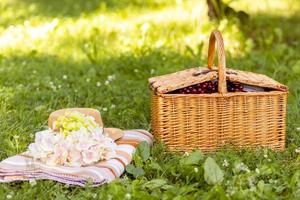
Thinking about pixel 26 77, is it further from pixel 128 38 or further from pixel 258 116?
pixel 258 116

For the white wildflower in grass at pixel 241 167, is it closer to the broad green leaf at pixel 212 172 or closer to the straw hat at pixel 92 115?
the broad green leaf at pixel 212 172

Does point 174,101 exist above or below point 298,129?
above

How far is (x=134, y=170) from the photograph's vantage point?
3182mm

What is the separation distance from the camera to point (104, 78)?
4898 mm

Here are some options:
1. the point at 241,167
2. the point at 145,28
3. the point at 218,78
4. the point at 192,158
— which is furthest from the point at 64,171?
the point at 145,28

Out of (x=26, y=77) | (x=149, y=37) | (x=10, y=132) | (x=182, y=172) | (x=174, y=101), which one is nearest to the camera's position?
(x=182, y=172)

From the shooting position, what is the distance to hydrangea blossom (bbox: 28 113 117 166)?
10.6ft

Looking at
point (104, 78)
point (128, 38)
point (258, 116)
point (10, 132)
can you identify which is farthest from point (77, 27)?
point (258, 116)

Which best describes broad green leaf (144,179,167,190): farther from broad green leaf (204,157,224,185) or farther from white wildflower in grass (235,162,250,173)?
white wildflower in grass (235,162,250,173)

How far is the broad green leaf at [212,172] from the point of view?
2.98 m

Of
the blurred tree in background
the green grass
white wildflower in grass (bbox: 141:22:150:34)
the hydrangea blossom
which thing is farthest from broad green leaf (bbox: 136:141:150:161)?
the blurred tree in background

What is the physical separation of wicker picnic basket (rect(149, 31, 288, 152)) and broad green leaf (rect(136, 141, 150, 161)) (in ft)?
0.56

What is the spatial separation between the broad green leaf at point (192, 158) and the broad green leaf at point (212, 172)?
0.52 feet

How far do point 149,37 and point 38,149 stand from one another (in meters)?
2.72
